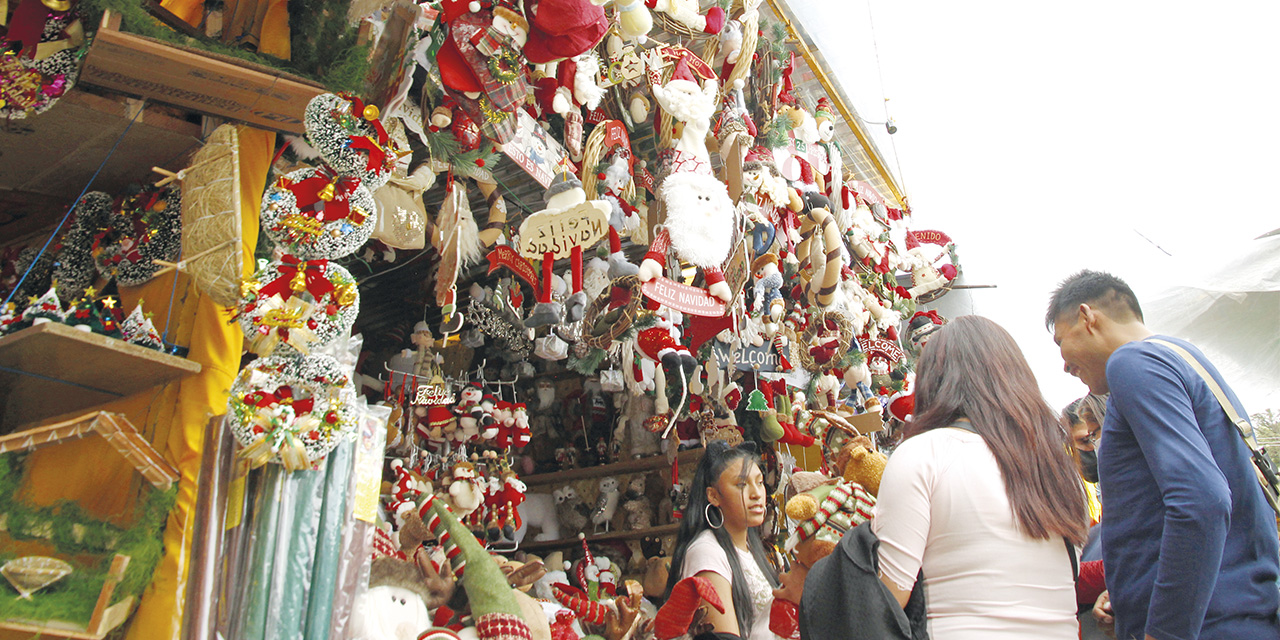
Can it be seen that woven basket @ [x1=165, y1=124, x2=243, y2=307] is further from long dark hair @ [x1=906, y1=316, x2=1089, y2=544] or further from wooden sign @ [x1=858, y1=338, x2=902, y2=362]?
wooden sign @ [x1=858, y1=338, x2=902, y2=362]

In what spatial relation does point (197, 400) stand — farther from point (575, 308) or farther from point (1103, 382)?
point (1103, 382)

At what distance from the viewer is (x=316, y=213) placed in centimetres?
167

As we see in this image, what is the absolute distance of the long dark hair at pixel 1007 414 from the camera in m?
1.24

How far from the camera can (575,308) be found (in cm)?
307

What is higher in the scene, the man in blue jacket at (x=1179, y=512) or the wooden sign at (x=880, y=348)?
the man in blue jacket at (x=1179, y=512)

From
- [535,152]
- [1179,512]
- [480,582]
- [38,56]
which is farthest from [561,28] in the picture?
[1179,512]

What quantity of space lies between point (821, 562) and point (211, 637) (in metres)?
1.13

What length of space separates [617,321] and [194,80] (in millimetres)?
1835

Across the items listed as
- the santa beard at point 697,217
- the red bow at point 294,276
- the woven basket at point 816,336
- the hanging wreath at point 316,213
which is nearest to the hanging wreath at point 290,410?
the red bow at point 294,276

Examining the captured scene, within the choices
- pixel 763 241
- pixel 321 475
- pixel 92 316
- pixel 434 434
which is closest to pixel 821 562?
pixel 321 475

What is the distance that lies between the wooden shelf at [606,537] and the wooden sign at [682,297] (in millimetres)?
1846

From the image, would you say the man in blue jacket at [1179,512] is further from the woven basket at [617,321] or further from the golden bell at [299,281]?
the woven basket at [617,321]

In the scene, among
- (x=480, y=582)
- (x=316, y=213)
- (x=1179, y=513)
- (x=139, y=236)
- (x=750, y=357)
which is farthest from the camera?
(x=750, y=357)

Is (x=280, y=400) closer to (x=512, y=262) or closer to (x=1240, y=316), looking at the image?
(x=512, y=262)
